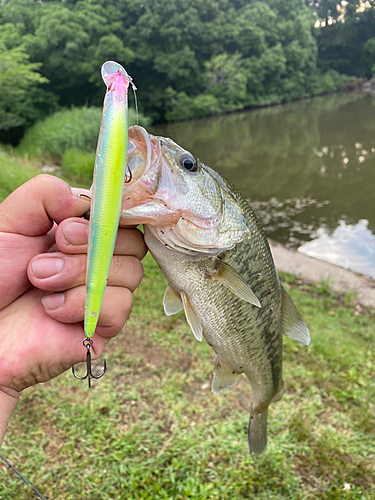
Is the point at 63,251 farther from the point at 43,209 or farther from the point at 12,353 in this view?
the point at 12,353

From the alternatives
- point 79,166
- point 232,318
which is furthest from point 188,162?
point 79,166

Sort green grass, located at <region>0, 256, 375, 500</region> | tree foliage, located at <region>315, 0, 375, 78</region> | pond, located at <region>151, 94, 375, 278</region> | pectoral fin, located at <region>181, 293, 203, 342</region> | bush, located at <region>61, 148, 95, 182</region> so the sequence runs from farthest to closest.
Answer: tree foliage, located at <region>315, 0, 375, 78</region>
bush, located at <region>61, 148, 95, 182</region>
pond, located at <region>151, 94, 375, 278</region>
green grass, located at <region>0, 256, 375, 500</region>
pectoral fin, located at <region>181, 293, 203, 342</region>

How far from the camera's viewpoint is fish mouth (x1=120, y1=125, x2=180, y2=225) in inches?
39.9

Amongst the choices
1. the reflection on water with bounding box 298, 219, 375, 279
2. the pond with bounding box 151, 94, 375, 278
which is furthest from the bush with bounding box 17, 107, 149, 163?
the reflection on water with bounding box 298, 219, 375, 279

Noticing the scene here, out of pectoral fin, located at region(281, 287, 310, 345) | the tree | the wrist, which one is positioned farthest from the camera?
the tree

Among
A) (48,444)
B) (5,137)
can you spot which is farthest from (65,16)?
(48,444)

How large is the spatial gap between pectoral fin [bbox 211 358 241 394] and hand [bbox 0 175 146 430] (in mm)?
690

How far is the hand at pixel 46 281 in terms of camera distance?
4.10 feet

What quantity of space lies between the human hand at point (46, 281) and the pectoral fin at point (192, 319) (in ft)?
0.79

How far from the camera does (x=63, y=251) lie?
4.12 ft

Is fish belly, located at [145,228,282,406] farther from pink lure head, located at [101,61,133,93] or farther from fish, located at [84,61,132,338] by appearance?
pink lure head, located at [101,61,133,93]

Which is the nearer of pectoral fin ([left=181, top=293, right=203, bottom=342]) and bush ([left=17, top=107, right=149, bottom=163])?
pectoral fin ([left=181, top=293, right=203, bottom=342])

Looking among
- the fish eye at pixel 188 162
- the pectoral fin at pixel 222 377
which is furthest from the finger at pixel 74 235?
the pectoral fin at pixel 222 377

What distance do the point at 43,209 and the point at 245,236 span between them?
0.80m
